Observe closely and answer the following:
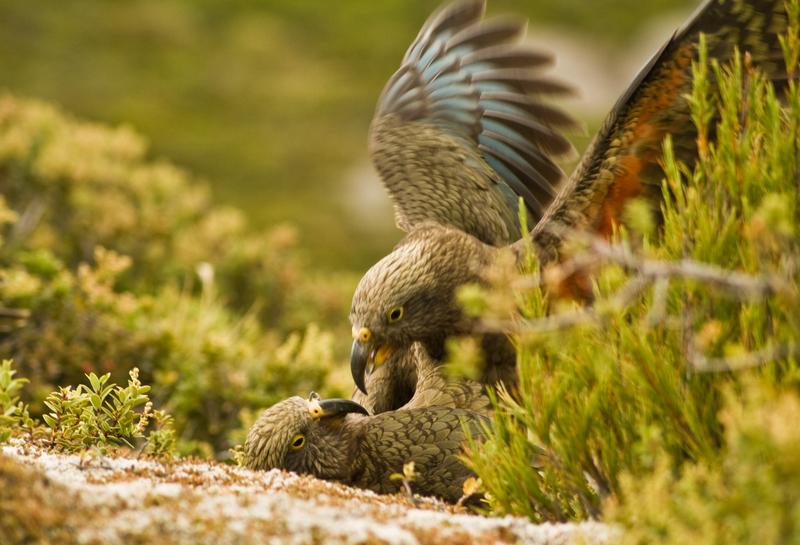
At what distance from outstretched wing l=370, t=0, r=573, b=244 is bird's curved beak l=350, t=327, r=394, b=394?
1.06 m

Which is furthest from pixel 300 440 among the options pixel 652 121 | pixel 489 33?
pixel 489 33

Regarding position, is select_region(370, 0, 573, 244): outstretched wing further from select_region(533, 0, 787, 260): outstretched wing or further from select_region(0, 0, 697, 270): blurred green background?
select_region(0, 0, 697, 270): blurred green background

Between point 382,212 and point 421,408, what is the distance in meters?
15.9

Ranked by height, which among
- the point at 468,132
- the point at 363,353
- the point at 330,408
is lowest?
the point at 330,408

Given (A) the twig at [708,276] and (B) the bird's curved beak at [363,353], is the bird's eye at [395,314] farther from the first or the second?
(A) the twig at [708,276]

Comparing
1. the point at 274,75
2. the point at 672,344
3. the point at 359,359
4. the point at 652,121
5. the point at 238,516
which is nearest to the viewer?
the point at 238,516

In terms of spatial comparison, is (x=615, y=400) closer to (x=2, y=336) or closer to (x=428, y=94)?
(x=428, y=94)

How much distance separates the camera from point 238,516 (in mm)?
2723

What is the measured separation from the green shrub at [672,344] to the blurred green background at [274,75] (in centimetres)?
1365

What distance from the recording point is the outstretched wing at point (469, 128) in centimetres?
560

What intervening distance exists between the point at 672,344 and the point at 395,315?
75.4 inches

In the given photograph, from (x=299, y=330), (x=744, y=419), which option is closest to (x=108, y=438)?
(x=744, y=419)

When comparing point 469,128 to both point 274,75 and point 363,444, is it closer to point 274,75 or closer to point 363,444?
point 363,444

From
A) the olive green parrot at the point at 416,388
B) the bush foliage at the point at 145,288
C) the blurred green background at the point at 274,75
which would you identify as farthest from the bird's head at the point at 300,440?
the blurred green background at the point at 274,75
